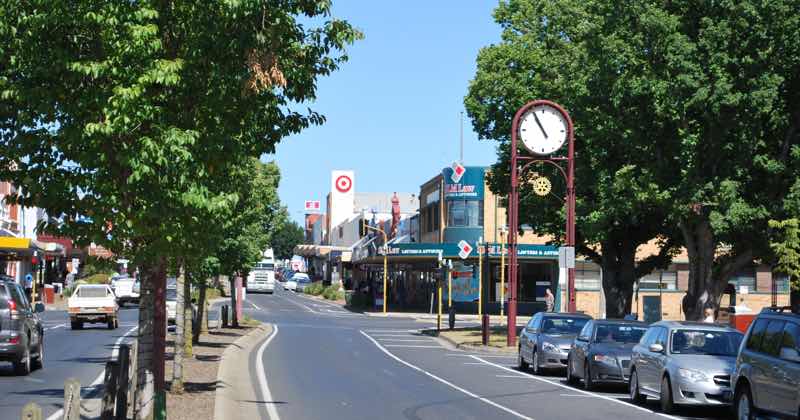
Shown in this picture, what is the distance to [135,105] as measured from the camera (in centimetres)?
1274

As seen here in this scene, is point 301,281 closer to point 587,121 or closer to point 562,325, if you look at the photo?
point 587,121

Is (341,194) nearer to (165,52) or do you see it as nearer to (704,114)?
(704,114)

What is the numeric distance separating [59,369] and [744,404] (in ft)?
49.1

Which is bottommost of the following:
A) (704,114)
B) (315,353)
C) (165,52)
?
(315,353)

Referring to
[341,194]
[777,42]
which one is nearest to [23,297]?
[777,42]

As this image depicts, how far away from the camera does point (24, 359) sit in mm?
23812

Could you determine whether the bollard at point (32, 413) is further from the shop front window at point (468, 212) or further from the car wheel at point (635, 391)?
the shop front window at point (468, 212)

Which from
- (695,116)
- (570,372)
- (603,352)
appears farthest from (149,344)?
(695,116)

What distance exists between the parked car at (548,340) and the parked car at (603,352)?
5.80ft

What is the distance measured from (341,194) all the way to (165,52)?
146 m

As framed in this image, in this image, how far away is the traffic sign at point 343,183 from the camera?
157625 millimetres

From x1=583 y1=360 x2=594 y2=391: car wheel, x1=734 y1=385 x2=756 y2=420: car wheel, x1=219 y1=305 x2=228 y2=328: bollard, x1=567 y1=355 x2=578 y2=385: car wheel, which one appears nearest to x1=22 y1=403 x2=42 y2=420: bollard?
x1=734 y1=385 x2=756 y2=420: car wheel

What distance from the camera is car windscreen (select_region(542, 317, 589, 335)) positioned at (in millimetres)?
29453

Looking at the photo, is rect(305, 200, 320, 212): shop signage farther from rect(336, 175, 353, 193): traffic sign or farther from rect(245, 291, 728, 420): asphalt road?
rect(245, 291, 728, 420): asphalt road
